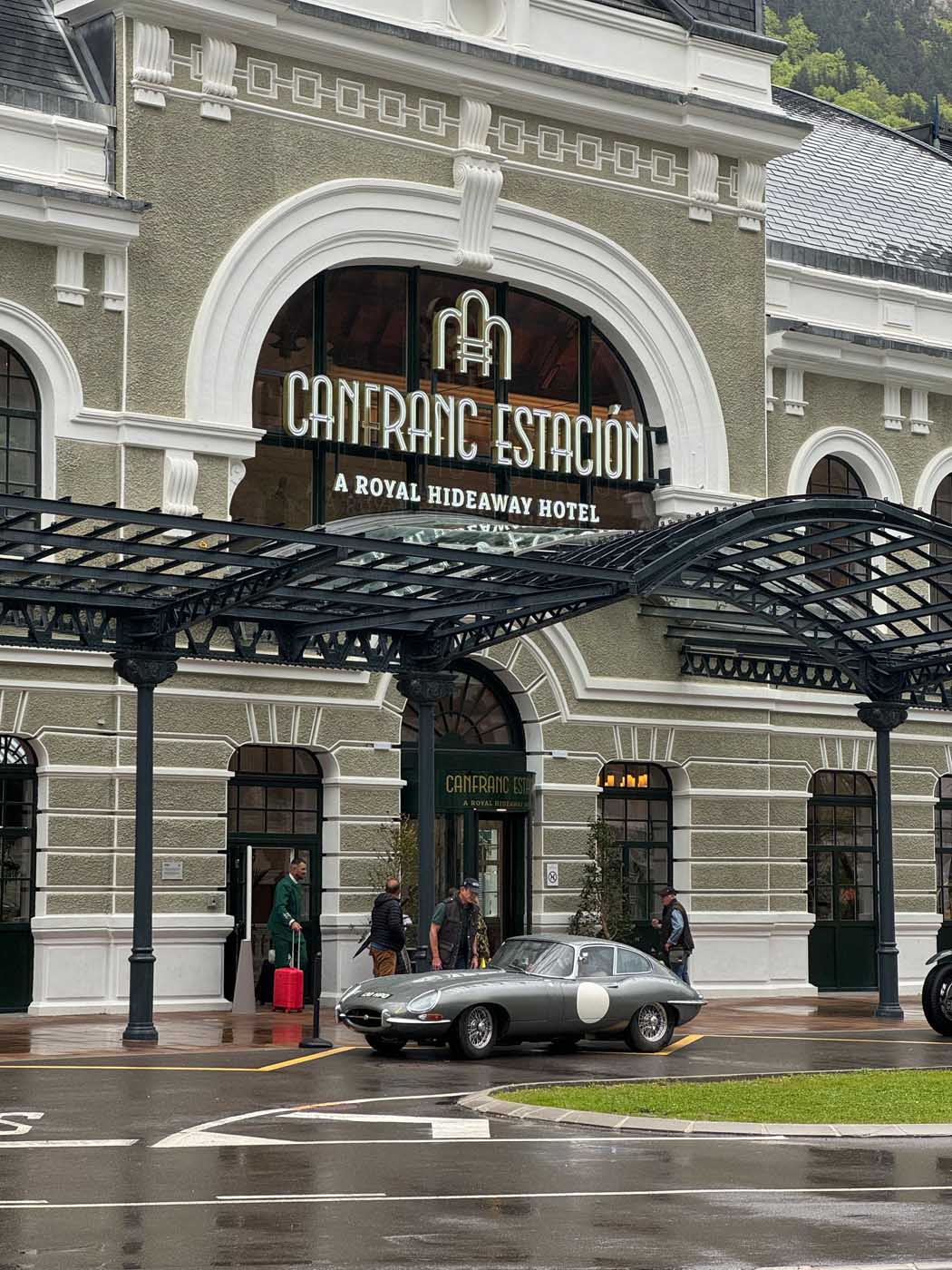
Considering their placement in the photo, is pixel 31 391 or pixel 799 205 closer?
pixel 31 391

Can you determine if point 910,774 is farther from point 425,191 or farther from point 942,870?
point 425,191

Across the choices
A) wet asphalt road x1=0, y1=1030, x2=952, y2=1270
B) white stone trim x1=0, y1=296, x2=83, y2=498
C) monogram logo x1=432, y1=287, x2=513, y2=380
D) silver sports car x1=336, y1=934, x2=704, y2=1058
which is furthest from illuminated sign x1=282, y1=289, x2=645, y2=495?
wet asphalt road x1=0, y1=1030, x2=952, y2=1270

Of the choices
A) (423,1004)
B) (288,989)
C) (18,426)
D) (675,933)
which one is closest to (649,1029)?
(423,1004)

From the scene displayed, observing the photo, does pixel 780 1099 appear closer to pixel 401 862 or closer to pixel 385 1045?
pixel 385 1045

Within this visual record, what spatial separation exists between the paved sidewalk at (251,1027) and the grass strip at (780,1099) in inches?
234

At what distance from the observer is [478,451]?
31656 millimetres

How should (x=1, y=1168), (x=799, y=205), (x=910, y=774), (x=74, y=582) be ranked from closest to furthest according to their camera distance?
(x=1, y=1168), (x=74, y=582), (x=910, y=774), (x=799, y=205)

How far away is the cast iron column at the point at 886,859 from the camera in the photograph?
29188 mm

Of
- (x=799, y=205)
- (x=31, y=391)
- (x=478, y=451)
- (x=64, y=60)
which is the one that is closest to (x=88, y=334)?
(x=31, y=391)

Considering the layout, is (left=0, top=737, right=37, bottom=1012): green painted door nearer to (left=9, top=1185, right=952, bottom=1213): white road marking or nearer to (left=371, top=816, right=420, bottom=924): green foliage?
(left=371, top=816, right=420, bottom=924): green foliage

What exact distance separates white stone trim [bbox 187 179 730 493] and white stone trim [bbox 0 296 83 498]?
174 cm

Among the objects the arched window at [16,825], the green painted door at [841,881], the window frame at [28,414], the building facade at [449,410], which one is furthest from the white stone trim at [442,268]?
the green painted door at [841,881]

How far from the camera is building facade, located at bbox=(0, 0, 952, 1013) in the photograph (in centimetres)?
2789

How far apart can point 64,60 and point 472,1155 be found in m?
19.2
